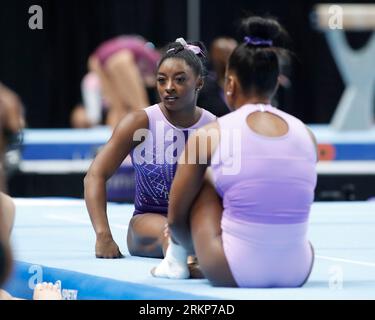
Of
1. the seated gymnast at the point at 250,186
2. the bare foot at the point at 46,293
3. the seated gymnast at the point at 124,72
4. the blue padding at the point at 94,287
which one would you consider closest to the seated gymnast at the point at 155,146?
the blue padding at the point at 94,287

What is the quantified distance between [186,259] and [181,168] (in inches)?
14.1

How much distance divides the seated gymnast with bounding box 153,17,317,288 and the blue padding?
0.52 feet

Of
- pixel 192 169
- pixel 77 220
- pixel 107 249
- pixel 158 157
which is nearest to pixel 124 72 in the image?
pixel 77 220

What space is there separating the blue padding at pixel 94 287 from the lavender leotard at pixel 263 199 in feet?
0.66

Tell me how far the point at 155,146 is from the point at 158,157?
0.05m

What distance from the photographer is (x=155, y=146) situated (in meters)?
3.66

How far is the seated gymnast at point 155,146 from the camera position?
3562 millimetres

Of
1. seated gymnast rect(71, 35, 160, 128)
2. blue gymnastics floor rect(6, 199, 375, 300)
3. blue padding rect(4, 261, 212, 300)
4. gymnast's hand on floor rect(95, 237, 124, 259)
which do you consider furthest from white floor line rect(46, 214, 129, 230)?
seated gymnast rect(71, 35, 160, 128)

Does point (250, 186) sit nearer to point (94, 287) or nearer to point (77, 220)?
point (94, 287)

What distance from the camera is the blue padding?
289cm

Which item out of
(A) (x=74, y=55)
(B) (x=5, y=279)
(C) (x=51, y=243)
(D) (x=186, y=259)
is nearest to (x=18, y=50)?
(A) (x=74, y=55)

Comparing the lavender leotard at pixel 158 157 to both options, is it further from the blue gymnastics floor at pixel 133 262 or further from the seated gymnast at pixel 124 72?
the seated gymnast at pixel 124 72

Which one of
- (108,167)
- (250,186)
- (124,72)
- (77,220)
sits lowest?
(77,220)

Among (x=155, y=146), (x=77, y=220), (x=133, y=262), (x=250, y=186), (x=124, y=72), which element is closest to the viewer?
(x=250, y=186)
